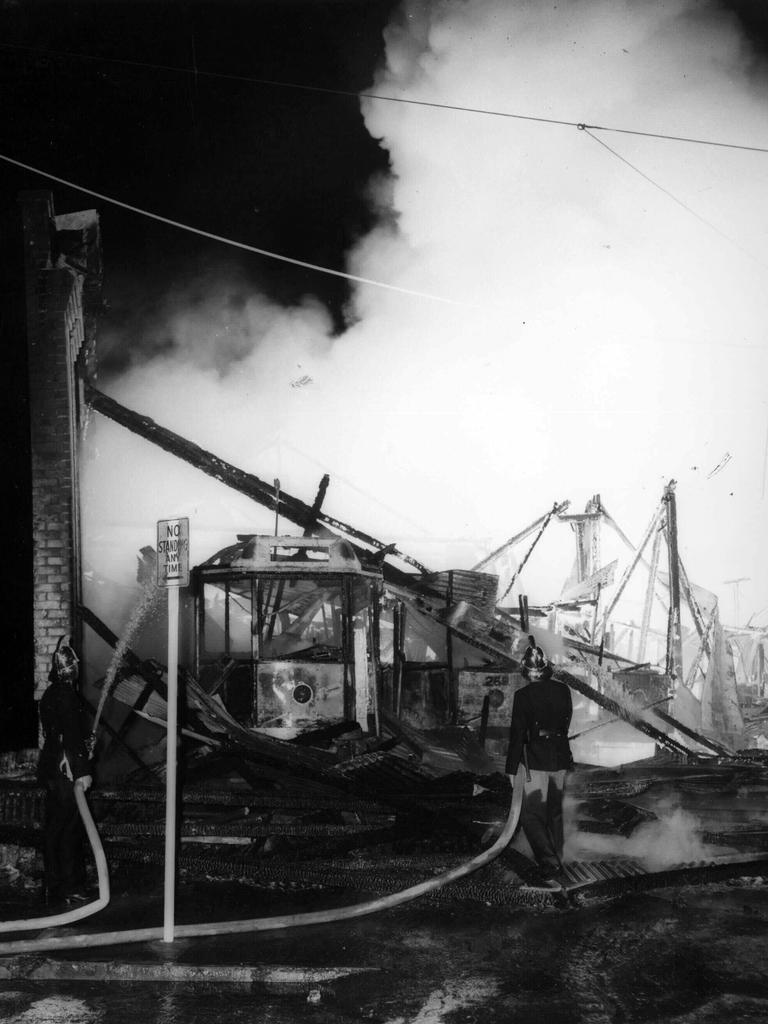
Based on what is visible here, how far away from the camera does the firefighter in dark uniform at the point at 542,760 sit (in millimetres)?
5871

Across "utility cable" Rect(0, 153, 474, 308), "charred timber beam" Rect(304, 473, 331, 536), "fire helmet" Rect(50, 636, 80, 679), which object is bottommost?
"fire helmet" Rect(50, 636, 80, 679)

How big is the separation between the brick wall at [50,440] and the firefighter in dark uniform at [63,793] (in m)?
2.82

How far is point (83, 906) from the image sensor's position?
16.1 ft

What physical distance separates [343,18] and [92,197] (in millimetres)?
6123

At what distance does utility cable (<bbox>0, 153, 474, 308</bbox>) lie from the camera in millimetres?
13759

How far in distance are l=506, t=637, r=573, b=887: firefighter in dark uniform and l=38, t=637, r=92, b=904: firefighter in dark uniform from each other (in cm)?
331

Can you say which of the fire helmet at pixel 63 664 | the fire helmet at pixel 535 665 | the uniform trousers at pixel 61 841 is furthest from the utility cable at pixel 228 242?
the fire helmet at pixel 535 665

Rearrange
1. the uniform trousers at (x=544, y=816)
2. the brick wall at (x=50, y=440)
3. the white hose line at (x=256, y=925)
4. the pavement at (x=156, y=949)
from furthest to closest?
the brick wall at (x=50, y=440)
the uniform trousers at (x=544, y=816)
the white hose line at (x=256, y=925)
the pavement at (x=156, y=949)

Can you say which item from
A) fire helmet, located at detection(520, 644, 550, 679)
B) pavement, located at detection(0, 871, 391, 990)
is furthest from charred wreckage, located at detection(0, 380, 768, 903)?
fire helmet, located at detection(520, 644, 550, 679)

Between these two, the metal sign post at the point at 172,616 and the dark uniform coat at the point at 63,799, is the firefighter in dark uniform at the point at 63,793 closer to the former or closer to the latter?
the dark uniform coat at the point at 63,799

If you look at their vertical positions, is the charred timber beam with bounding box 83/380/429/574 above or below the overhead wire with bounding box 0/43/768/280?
below

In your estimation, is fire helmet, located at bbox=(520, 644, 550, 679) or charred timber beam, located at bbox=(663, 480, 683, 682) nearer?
fire helmet, located at bbox=(520, 644, 550, 679)

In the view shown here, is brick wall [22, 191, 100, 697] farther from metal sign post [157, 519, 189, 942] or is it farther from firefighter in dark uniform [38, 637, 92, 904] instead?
metal sign post [157, 519, 189, 942]

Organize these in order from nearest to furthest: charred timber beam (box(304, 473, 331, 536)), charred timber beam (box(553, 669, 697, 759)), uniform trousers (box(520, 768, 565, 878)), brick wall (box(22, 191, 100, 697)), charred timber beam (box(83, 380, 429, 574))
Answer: uniform trousers (box(520, 768, 565, 878))
brick wall (box(22, 191, 100, 697))
charred timber beam (box(553, 669, 697, 759))
charred timber beam (box(83, 380, 429, 574))
charred timber beam (box(304, 473, 331, 536))
